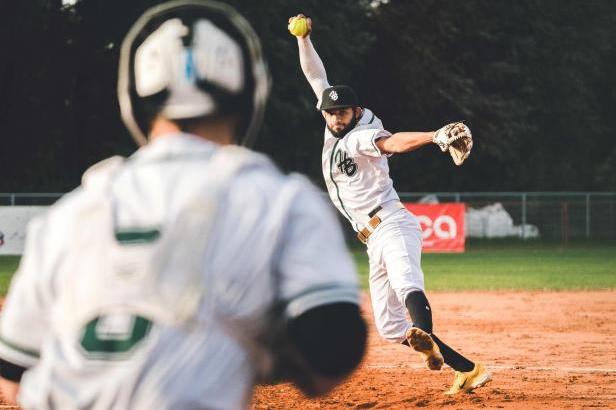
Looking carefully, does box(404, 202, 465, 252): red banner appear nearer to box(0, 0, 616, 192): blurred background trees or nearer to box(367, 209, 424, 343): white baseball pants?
box(0, 0, 616, 192): blurred background trees

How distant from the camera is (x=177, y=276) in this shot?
212 centimetres

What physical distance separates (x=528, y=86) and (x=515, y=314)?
1039 inches

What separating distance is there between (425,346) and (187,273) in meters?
6.07

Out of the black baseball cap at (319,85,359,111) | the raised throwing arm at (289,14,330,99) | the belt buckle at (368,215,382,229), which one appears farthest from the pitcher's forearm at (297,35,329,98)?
the belt buckle at (368,215,382,229)

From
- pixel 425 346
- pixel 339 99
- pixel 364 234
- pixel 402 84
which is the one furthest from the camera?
pixel 402 84

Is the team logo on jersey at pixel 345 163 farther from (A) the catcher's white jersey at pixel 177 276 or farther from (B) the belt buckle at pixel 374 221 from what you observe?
(A) the catcher's white jersey at pixel 177 276

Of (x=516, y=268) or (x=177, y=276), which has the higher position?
(x=177, y=276)

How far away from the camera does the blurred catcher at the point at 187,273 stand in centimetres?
212

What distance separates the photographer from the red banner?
89.8 ft

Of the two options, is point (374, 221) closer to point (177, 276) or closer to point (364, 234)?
point (364, 234)

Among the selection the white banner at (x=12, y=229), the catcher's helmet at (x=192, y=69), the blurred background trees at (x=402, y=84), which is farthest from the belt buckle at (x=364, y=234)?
the blurred background trees at (x=402, y=84)

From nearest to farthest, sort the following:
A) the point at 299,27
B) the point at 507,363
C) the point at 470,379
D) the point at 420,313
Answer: the point at 420,313, the point at 470,379, the point at 299,27, the point at 507,363

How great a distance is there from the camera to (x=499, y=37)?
3922 centimetres

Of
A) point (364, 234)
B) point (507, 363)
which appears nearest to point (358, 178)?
point (364, 234)
